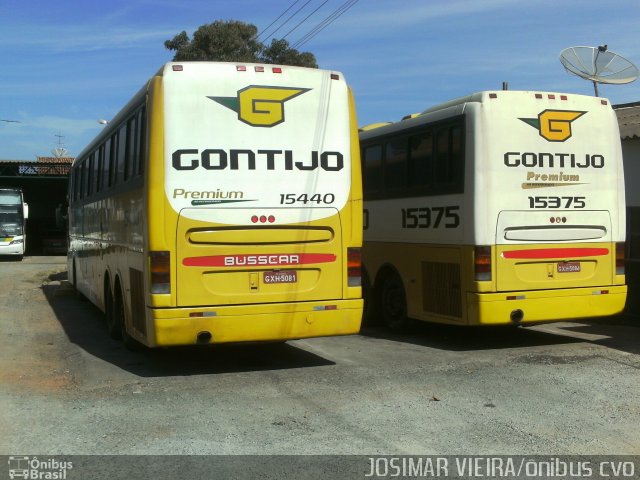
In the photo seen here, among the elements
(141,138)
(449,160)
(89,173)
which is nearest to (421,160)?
(449,160)

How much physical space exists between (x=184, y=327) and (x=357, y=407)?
216cm

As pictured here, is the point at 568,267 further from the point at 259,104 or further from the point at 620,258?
the point at 259,104

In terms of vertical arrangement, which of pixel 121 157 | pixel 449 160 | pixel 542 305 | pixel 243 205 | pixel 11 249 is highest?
pixel 121 157

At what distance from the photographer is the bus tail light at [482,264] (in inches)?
356

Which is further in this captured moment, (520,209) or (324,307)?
(520,209)

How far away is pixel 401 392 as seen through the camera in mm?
7109

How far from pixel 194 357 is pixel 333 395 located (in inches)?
106

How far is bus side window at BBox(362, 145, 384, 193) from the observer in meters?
11.4

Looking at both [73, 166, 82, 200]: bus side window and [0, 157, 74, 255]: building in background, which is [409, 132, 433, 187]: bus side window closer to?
[73, 166, 82, 200]: bus side window

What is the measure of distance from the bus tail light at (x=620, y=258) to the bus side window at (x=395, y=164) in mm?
3063

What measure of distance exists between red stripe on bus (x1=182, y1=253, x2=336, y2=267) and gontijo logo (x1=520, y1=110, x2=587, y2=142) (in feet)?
10.9

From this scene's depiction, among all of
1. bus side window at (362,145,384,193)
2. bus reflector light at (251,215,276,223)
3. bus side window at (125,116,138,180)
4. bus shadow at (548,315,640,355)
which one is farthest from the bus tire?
bus side window at (125,116,138,180)

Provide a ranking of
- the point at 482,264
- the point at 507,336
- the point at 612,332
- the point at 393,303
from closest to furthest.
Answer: the point at 482,264 < the point at 507,336 < the point at 612,332 < the point at 393,303

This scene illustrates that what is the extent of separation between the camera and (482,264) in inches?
357
